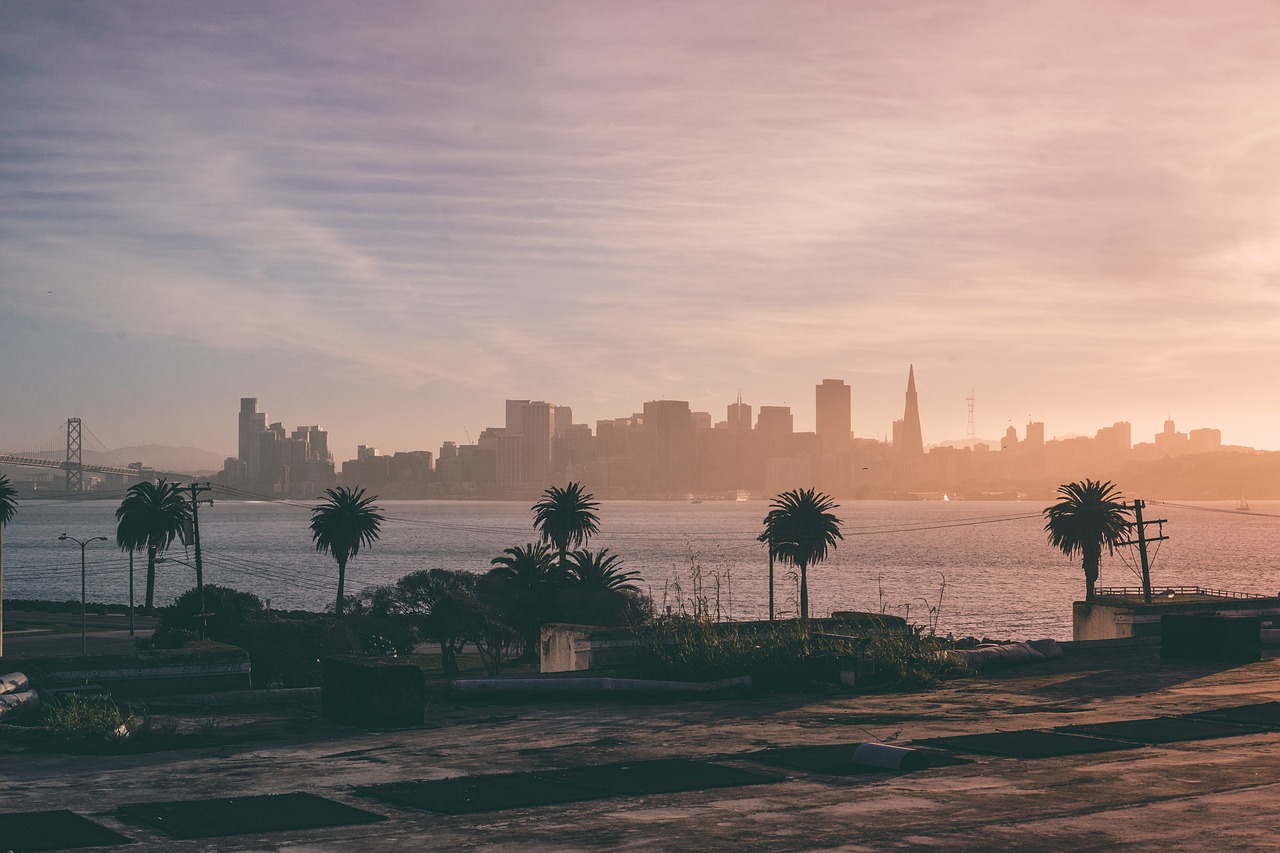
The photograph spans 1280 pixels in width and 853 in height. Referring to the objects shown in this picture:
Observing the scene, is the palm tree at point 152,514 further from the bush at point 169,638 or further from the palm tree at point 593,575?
the palm tree at point 593,575

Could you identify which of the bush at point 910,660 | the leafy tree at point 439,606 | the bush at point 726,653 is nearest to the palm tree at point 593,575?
the leafy tree at point 439,606

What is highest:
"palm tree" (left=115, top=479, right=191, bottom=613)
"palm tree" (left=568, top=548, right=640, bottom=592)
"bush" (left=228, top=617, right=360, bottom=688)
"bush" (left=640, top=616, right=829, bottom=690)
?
"palm tree" (left=115, top=479, right=191, bottom=613)

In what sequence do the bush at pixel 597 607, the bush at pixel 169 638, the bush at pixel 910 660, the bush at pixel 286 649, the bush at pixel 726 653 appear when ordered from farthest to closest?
the bush at pixel 597 607 → the bush at pixel 286 649 → the bush at pixel 169 638 → the bush at pixel 910 660 → the bush at pixel 726 653

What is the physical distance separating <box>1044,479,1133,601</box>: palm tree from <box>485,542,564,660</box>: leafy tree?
41.7 metres

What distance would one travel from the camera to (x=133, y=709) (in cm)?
1777

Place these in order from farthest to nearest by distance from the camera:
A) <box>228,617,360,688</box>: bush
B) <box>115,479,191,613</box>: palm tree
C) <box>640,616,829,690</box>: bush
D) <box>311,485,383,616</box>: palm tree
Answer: <box>115,479,191,613</box>: palm tree, <box>311,485,383,616</box>: palm tree, <box>228,617,360,688</box>: bush, <box>640,616,829,690</box>: bush

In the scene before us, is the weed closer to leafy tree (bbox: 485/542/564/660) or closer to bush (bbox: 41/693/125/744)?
bush (bbox: 41/693/125/744)

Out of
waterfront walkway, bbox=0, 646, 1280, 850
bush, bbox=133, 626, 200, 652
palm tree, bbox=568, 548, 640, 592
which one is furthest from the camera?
palm tree, bbox=568, 548, 640, 592

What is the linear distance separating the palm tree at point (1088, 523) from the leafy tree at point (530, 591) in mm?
41679

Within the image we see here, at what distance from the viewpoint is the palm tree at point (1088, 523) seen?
332 ft

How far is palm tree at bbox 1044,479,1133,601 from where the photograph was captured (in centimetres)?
10131

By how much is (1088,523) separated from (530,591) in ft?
154

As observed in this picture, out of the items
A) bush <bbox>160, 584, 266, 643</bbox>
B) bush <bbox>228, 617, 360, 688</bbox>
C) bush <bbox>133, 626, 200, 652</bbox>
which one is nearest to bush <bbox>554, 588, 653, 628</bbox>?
bush <bbox>228, 617, 360, 688</bbox>

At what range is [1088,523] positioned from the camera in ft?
334
